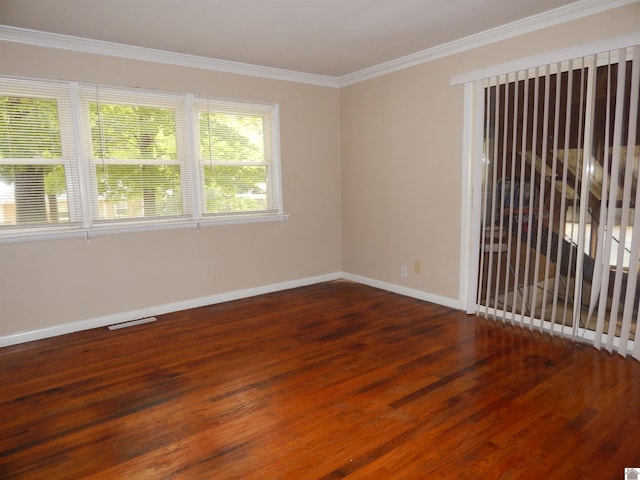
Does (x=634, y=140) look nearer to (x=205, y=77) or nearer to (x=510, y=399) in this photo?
(x=510, y=399)

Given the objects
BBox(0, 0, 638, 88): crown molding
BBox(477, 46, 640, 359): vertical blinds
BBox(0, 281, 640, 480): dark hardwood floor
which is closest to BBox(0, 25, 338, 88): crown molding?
BBox(0, 0, 638, 88): crown molding

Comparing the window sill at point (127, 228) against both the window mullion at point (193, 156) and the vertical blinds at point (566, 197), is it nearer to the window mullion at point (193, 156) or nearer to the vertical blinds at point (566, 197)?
the window mullion at point (193, 156)

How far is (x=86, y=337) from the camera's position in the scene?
3570 mm

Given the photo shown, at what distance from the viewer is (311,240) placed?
516cm

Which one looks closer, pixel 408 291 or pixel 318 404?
pixel 318 404

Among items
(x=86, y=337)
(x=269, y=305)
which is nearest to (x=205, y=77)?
(x=269, y=305)

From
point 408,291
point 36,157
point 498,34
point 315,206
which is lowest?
point 408,291

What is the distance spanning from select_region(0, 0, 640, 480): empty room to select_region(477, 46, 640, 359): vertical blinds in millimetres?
18

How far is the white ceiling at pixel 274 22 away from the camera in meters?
2.87

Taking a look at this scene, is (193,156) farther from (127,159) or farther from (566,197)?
(566,197)

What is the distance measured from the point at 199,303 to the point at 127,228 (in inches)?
42.4

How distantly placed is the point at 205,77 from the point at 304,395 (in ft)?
10.7

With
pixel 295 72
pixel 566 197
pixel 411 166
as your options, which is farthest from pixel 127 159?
pixel 566 197

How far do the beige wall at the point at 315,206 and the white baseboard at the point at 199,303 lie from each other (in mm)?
50
